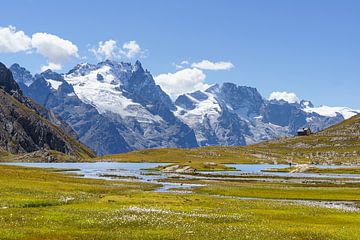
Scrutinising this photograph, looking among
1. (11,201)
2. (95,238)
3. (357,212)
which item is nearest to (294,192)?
(357,212)

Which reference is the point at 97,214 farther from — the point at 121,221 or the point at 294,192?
the point at 294,192

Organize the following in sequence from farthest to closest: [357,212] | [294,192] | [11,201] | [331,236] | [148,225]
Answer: [294,192] → [357,212] → [11,201] → [148,225] → [331,236]

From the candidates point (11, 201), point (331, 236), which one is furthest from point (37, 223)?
point (331, 236)

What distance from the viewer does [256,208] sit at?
66.0 metres

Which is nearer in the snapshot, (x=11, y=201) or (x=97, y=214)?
(x=97, y=214)

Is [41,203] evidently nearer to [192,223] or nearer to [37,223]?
[37,223]

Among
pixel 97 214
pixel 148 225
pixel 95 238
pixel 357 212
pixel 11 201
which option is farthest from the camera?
pixel 357 212

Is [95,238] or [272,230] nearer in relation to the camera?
[95,238]

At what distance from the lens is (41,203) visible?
5856 centimetres

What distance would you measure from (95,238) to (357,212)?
4114cm

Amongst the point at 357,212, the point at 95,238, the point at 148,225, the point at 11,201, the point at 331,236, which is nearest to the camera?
the point at 95,238

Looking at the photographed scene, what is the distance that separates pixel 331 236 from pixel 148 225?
59.2 ft

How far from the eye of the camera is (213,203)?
69438 mm

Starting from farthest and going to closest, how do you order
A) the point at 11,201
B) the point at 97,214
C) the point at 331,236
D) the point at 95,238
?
the point at 11,201 → the point at 97,214 → the point at 331,236 → the point at 95,238
